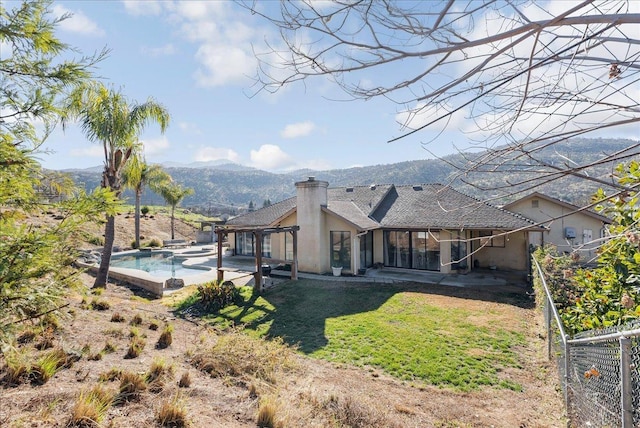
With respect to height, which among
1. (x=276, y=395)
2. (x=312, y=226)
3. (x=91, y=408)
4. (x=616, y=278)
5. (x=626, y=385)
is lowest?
(x=276, y=395)

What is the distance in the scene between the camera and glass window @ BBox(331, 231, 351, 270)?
57.0ft

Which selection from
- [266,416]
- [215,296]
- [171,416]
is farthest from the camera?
[215,296]

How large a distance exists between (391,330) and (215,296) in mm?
6387

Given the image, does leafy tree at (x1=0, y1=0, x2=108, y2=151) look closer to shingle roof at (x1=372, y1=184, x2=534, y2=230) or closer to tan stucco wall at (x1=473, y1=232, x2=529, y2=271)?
shingle roof at (x1=372, y1=184, x2=534, y2=230)

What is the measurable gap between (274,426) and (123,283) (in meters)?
13.7

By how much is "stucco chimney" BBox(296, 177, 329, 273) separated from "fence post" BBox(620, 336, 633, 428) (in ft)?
49.4

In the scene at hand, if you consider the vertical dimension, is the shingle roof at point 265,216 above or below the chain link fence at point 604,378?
above

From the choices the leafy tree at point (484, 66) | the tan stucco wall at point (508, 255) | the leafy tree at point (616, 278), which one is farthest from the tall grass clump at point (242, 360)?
the tan stucco wall at point (508, 255)

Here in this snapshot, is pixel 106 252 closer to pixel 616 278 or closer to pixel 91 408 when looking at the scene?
pixel 91 408

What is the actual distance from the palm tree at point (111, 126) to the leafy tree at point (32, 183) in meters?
8.43

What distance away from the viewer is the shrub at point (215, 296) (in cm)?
1170

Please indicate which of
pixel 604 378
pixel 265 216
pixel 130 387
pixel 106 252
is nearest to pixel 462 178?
pixel 604 378

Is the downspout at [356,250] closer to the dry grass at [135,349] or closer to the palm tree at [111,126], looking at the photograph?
the palm tree at [111,126]

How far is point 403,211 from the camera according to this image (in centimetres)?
1975
